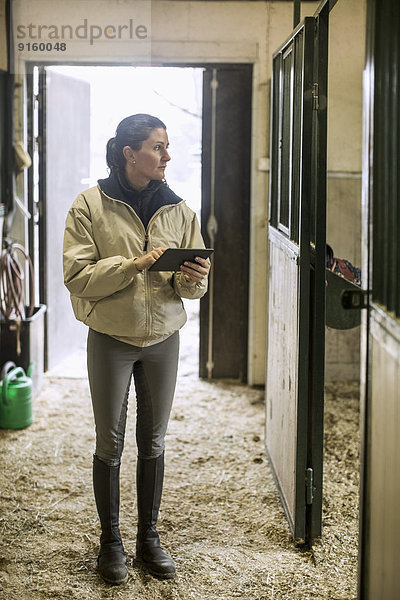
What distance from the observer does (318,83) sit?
118 inches

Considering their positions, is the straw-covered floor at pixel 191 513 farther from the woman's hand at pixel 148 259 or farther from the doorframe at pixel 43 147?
the woman's hand at pixel 148 259

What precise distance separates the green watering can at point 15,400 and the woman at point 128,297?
1880 mm

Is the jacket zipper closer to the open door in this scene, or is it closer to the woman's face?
the woman's face

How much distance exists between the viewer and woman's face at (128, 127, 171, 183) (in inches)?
108

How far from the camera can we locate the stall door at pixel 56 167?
18.7 ft

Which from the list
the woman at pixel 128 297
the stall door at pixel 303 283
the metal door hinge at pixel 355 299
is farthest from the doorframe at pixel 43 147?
the metal door hinge at pixel 355 299

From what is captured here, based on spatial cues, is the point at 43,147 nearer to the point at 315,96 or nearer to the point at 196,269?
the point at 315,96

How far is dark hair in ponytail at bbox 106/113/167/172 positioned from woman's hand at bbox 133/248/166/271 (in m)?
0.40

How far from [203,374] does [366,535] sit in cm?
375

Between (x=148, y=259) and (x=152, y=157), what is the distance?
40 cm

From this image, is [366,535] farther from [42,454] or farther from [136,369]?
[42,454]

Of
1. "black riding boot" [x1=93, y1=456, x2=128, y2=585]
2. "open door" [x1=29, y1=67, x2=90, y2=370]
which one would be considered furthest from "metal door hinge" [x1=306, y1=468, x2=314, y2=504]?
"open door" [x1=29, y1=67, x2=90, y2=370]

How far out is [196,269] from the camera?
267 centimetres

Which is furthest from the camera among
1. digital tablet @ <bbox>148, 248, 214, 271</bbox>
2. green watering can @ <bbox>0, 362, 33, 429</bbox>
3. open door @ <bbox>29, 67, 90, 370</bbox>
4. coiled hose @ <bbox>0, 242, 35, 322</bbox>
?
open door @ <bbox>29, 67, 90, 370</bbox>
